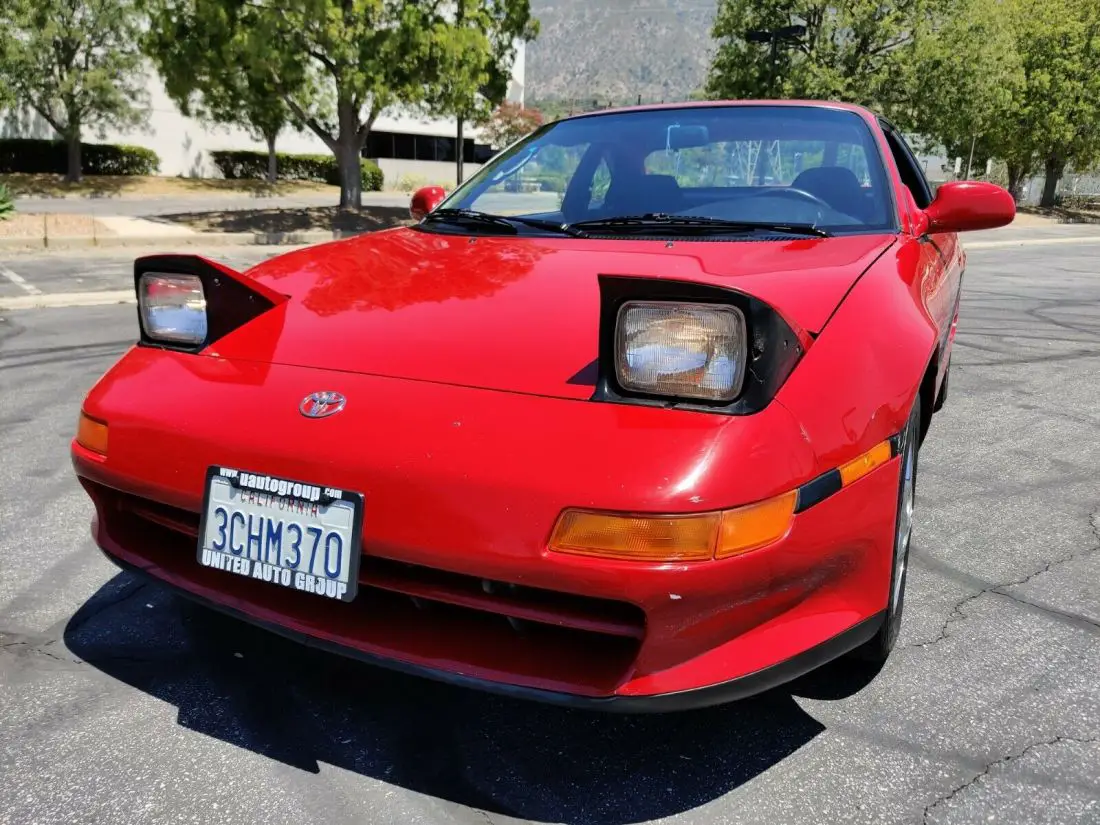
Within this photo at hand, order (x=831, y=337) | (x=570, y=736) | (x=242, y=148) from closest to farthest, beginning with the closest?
(x=831, y=337), (x=570, y=736), (x=242, y=148)

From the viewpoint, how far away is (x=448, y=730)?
1896 mm

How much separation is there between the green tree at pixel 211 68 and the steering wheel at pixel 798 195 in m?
13.5

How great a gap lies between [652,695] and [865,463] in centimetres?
61

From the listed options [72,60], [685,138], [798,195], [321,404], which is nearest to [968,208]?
[798,195]

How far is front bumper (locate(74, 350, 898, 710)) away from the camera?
146 cm

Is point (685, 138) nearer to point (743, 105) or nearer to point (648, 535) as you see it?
point (743, 105)

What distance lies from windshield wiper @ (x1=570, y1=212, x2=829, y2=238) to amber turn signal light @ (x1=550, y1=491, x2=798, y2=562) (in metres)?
1.16

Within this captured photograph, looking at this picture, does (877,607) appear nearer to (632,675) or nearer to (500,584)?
(632,675)

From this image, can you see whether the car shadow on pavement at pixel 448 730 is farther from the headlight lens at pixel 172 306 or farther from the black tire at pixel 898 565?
the headlight lens at pixel 172 306

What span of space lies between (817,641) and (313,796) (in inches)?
39.7

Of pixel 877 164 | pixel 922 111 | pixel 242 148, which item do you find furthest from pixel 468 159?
pixel 877 164

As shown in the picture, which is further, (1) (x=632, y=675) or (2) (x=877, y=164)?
(2) (x=877, y=164)

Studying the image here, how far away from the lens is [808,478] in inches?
60.7

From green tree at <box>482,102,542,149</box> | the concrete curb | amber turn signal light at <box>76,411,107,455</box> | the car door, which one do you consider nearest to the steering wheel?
the car door
